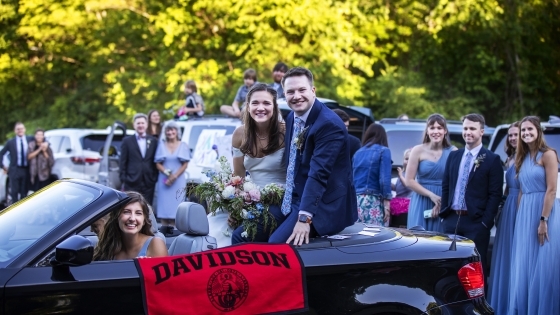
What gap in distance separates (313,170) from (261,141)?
829mm

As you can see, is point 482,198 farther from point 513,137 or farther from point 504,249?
point 513,137

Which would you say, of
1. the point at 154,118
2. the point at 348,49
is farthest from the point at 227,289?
the point at 348,49

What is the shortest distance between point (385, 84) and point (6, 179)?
9.92 meters

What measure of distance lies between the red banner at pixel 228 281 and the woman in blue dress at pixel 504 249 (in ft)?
12.4

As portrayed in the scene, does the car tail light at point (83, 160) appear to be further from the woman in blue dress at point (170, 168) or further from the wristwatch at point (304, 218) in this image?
the wristwatch at point (304, 218)

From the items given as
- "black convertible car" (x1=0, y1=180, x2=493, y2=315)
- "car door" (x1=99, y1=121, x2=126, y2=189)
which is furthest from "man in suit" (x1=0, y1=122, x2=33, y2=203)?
"black convertible car" (x1=0, y1=180, x2=493, y2=315)

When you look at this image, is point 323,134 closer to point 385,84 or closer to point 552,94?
point 385,84

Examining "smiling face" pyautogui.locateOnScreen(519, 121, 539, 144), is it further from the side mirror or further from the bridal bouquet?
the side mirror

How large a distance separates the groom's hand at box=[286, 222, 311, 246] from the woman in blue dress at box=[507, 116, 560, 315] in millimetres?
3315

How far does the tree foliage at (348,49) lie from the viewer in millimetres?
22234

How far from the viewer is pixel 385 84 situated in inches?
911

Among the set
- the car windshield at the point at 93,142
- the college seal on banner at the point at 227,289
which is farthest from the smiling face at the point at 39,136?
the college seal on banner at the point at 227,289

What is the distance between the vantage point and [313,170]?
5.43 m

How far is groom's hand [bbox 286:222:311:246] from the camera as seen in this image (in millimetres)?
5141
